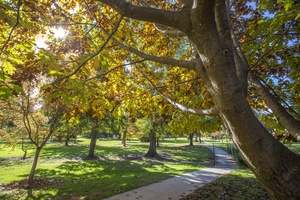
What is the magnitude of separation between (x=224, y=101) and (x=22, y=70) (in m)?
3.96

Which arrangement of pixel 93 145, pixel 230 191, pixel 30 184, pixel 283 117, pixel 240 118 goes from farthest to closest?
1. pixel 93 145
2. pixel 30 184
3. pixel 230 191
4. pixel 283 117
5. pixel 240 118

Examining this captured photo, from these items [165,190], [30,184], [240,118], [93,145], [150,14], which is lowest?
[30,184]

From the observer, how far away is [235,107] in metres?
1.77

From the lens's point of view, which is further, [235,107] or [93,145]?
[93,145]

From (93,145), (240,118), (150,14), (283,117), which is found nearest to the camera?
(240,118)

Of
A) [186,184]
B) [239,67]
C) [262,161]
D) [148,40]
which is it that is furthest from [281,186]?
[186,184]

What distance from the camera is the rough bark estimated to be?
64.1 inches

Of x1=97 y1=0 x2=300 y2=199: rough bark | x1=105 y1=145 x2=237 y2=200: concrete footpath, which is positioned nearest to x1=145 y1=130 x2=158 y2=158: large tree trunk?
x1=105 y1=145 x2=237 y2=200: concrete footpath

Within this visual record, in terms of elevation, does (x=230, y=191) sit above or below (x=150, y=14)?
below

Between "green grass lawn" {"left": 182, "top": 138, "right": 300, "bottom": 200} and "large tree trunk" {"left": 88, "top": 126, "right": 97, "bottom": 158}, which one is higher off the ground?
"large tree trunk" {"left": 88, "top": 126, "right": 97, "bottom": 158}

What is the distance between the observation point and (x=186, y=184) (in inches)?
356

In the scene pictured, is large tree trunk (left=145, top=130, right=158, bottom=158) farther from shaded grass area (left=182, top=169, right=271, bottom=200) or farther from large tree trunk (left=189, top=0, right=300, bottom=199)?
large tree trunk (left=189, top=0, right=300, bottom=199)

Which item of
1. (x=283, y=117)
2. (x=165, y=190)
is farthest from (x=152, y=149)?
(x=283, y=117)

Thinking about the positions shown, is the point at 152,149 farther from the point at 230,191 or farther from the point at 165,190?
the point at 230,191
